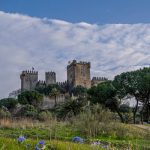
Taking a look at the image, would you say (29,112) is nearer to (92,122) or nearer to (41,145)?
(92,122)

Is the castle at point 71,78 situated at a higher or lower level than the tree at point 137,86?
higher

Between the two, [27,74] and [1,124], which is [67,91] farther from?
[1,124]

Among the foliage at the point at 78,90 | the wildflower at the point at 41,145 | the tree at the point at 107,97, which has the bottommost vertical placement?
the wildflower at the point at 41,145

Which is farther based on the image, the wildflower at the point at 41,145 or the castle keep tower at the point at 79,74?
the castle keep tower at the point at 79,74

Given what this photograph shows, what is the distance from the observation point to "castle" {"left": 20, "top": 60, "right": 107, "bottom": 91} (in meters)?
118

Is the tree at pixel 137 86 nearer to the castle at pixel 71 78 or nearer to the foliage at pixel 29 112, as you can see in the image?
the foliage at pixel 29 112

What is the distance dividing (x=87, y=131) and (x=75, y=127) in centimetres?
259

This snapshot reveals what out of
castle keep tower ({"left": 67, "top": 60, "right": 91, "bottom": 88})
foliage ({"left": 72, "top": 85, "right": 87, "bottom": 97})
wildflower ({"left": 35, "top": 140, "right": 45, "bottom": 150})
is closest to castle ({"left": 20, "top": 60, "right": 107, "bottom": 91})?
castle keep tower ({"left": 67, "top": 60, "right": 91, "bottom": 88})

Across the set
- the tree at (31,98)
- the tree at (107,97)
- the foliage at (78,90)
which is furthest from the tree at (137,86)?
the foliage at (78,90)

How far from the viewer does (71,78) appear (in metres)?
121

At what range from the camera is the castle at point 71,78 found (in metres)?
118

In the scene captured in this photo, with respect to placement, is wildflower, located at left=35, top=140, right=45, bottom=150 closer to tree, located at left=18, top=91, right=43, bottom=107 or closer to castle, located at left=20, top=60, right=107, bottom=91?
tree, located at left=18, top=91, right=43, bottom=107

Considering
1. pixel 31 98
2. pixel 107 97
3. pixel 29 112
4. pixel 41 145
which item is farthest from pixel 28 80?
pixel 41 145

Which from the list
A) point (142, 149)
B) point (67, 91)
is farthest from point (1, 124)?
point (67, 91)
